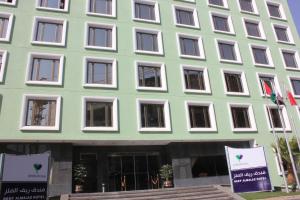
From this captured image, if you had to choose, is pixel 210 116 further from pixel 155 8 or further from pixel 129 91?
pixel 155 8

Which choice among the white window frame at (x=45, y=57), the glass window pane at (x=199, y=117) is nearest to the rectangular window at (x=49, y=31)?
the white window frame at (x=45, y=57)

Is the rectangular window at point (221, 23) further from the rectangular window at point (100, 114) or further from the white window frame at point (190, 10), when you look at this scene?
the rectangular window at point (100, 114)

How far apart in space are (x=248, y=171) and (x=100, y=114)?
36.1 ft

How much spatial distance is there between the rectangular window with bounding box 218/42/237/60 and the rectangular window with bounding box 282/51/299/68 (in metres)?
6.76

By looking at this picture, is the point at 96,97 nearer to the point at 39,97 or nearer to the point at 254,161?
the point at 39,97

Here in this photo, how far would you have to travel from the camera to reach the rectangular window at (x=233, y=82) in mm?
25395

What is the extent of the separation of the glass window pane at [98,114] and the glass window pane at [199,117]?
22.3 ft

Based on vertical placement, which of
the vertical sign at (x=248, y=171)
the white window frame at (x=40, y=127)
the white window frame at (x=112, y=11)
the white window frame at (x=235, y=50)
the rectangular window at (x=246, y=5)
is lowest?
the vertical sign at (x=248, y=171)

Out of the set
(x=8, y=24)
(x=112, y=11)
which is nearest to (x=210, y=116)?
(x=112, y=11)

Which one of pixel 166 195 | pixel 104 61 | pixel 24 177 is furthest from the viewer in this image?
pixel 104 61

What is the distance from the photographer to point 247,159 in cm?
1683

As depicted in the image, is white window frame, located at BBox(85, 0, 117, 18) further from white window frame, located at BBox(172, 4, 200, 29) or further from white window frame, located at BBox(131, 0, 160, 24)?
white window frame, located at BBox(172, 4, 200, 29)

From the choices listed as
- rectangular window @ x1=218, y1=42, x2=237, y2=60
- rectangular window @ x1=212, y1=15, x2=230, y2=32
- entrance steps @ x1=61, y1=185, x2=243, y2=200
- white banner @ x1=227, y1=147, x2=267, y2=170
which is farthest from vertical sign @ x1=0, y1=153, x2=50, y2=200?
rectangular window @ x1=212, y1=15, x2=230, y2=32

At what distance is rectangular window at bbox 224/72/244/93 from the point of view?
25395mm
